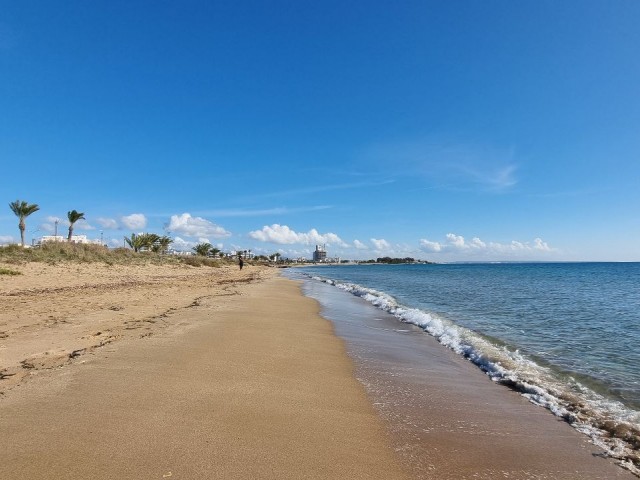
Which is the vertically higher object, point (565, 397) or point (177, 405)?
point (177, 405)

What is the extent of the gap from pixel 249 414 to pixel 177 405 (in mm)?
939

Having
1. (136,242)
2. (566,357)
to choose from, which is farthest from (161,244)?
(566,357)

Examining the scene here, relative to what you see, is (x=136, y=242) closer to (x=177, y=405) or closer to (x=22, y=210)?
(x=22, y=210)

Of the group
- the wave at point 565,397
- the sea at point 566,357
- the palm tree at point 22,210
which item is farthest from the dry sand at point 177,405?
the palm tree at point 22,210

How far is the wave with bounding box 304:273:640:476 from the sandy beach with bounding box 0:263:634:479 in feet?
0.84

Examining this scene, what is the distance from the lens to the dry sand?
11.2 ft

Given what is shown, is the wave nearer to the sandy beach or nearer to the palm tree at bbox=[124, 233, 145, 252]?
the sandy beach

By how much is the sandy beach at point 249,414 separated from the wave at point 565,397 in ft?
0.84

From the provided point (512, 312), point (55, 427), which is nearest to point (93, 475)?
point (55, 427)

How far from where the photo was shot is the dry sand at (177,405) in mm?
3418

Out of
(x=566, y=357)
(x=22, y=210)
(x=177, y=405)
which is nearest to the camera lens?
(x=177, y=405)

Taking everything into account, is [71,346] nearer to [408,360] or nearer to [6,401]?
[6,401]

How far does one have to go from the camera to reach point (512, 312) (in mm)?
18219

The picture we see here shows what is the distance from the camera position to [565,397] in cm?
623
